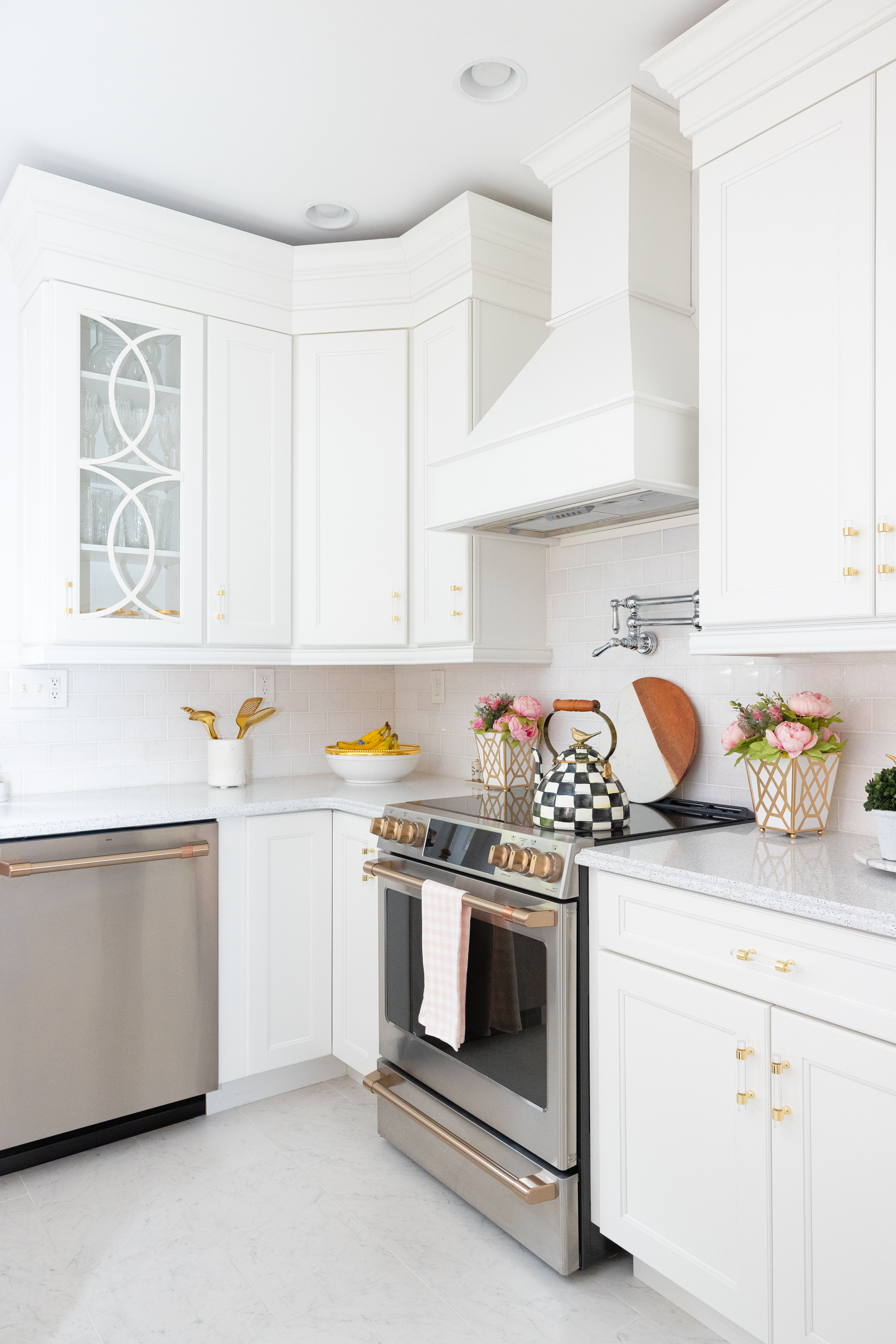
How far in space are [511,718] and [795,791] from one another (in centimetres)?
105

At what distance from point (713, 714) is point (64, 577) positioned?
6.15 feet

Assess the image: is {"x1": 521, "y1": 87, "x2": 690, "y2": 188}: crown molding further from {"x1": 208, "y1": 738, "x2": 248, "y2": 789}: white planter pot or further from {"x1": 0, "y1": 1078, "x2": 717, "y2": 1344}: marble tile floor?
{"x1": 0, "y1": 1078, "x2": 717, "y2": 1344}: marble tile floor

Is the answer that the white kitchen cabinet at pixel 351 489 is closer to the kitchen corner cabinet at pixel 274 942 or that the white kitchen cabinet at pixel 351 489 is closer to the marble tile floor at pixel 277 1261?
the kitchen corner cabinet at pixel 274 942

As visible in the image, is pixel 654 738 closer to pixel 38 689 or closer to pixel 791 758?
pixel 791 758

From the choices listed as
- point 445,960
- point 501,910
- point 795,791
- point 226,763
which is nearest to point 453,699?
point 226,763

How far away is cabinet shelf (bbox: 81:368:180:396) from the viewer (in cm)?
269

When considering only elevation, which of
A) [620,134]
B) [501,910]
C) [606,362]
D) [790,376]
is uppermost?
[620,134]

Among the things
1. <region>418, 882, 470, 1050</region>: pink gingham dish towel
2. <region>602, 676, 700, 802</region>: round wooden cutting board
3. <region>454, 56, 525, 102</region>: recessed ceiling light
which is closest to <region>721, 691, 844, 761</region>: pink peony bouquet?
<region>602, 676, 700, 802</region>: round wooden cutting board

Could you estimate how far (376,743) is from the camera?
3174mm

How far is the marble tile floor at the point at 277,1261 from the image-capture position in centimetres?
181

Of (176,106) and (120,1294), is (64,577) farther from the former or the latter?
(120,1294)

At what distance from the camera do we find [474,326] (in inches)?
109

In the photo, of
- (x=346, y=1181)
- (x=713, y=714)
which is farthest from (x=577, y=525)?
Answer: (x=346, y=1181)

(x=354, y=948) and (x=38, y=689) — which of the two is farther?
(x=38, y=689)
